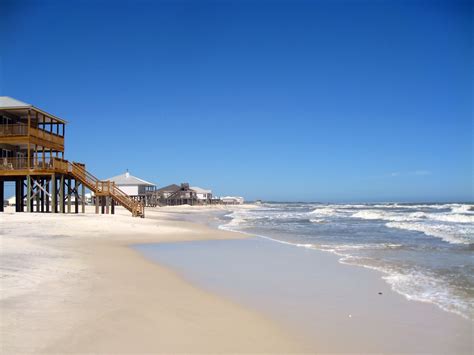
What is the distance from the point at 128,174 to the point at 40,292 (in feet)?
177

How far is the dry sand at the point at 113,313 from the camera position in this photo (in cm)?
414

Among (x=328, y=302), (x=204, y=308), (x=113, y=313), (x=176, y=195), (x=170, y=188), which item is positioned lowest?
(x=328, y=302)

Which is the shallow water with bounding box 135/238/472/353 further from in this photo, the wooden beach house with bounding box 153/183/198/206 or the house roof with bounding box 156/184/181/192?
the house roof with bounding box 156/184/181/192

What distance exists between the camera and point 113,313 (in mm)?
5109

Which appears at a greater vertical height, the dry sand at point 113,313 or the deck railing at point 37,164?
the deck railing at point 37,164

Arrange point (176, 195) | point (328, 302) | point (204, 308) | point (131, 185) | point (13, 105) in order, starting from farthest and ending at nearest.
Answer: point (176, 195) < point (131, 185) < point (13, 105) < point (328, 302) < point (204, 308)

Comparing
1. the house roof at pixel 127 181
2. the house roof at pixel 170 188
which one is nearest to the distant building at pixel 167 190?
the house roof at pixel 170 188

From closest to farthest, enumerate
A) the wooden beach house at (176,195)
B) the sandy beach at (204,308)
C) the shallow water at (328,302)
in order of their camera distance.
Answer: the sandy beach at (204,308) < the shallow water at (328,302) < the wooden beach house at (176,195)

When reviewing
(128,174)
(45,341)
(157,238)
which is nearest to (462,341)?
(45,341)

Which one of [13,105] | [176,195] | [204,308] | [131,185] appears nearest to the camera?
[204,308]

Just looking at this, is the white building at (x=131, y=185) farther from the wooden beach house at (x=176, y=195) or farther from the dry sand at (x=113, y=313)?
the dry sand at (x=113, y=313)

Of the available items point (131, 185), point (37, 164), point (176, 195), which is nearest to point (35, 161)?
point (37, 164)

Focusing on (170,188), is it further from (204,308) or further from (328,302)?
(204,308)

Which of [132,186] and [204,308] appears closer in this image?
[204,308]
